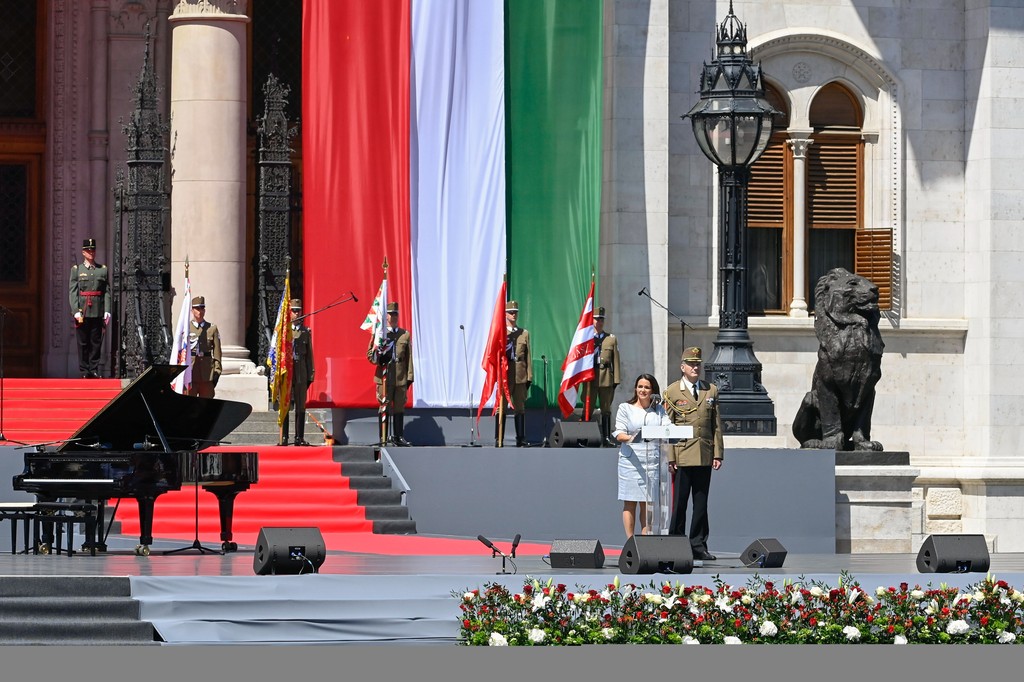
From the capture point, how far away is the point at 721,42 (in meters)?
24.7

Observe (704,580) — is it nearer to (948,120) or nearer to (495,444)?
(495,444)

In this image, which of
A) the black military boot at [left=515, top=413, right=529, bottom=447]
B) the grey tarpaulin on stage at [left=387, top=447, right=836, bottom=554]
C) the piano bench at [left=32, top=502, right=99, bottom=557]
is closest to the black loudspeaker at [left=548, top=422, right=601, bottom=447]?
the grey tarpaulin on stage at [left=387, top=447, right=836, bottom=554]

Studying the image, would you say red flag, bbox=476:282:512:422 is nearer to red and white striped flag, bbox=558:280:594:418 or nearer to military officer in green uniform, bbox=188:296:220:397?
red and white striped flag, bbox=558:280:594:418

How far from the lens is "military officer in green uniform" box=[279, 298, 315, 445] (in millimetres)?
25406

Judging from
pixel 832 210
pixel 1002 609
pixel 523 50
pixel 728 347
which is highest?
pixel 523 50

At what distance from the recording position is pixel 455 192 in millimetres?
27156

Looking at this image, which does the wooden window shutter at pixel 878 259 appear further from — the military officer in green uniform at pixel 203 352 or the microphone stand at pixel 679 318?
the military officer in green uniform at pixel 203 352

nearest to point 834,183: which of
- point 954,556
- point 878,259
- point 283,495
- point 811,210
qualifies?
point 811,210

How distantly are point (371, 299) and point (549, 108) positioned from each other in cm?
346

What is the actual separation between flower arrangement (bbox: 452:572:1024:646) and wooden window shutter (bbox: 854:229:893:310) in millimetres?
13819

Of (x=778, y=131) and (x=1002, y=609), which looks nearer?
(x=1002, y=609)

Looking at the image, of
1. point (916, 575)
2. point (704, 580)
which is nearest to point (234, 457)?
point (704, 580)

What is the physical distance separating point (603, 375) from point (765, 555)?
8.29m

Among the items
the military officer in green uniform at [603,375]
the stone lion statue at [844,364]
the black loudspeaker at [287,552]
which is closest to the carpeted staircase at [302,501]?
the military officer in green uniform at [603,375]
